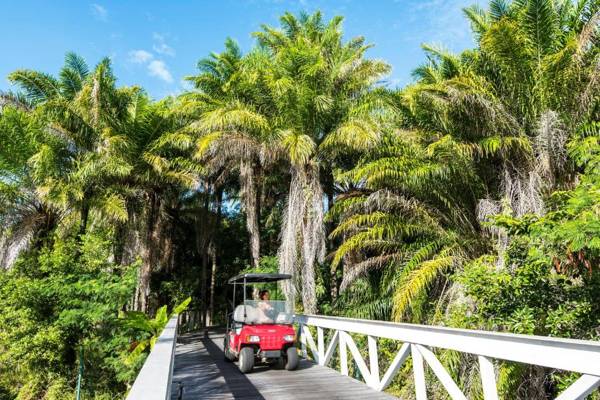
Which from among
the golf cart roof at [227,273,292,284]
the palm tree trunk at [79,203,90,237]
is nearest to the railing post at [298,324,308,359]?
the golf cart roof at [227,273,292,284]

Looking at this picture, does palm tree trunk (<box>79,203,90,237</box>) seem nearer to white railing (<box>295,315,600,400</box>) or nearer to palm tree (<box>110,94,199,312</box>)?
palm tree (<box>110,94,199,312</box>)

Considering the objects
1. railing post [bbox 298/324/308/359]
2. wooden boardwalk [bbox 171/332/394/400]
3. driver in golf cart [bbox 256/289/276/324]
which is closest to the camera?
wooden boardwalk [bbox 171/332/394/400]

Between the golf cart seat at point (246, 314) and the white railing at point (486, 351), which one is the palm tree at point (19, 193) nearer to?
the golf cart seat at point (246, 314)

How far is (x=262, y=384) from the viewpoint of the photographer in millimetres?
7398

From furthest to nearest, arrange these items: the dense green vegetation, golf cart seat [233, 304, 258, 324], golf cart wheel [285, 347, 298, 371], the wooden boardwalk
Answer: golf cart seat [233, 304, 258, 324] → golf cart wheel [285, 347, 298, 371] → the dense green vegetation → the wooden boardwalk

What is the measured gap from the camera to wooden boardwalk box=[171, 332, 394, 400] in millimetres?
6504

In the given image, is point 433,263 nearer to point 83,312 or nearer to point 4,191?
point 83,312

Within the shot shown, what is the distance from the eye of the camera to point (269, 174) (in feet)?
67.3

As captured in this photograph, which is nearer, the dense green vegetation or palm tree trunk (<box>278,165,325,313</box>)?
the dense green vegetation

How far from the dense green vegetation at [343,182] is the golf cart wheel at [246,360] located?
11.7 feet

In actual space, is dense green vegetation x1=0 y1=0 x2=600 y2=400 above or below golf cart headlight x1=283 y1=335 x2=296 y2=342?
above

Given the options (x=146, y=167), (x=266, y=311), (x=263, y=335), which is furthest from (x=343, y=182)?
(x=146, y=167)

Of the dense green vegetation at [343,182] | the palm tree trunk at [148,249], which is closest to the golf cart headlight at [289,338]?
the dense green vegetation at [343,182]

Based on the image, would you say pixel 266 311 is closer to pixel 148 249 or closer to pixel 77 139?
pixel 148 249
